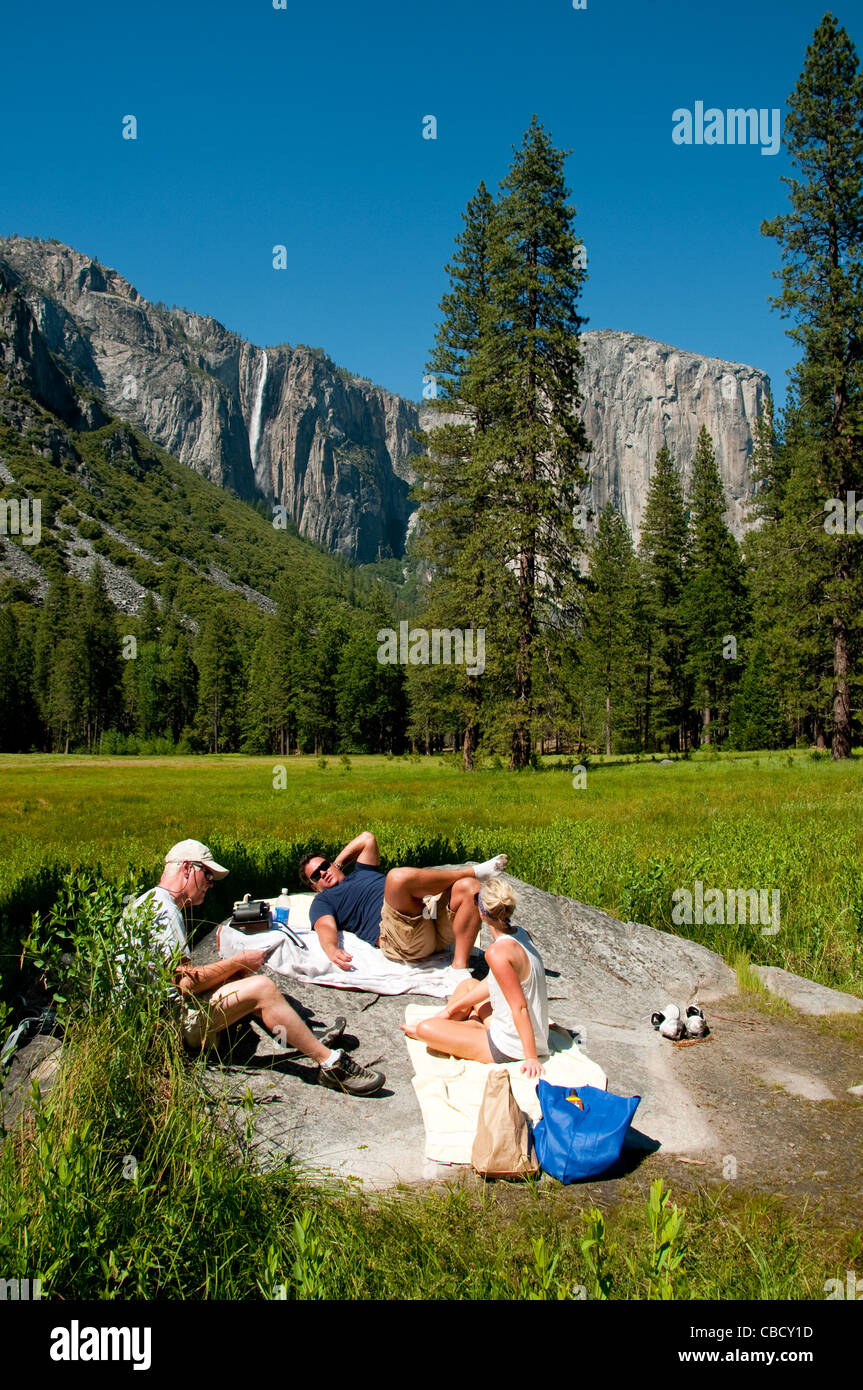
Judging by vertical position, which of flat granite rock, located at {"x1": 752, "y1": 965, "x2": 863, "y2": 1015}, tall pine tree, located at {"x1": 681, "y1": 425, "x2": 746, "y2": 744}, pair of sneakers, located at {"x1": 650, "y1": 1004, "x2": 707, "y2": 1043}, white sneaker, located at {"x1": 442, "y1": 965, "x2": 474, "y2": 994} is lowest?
flat granite rock, located at {"x1": 752, "y1": 965, "x2": 863, "y2": 1015}

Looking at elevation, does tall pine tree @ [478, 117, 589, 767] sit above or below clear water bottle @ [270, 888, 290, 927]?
above

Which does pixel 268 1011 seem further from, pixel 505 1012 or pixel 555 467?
pixel 555 467

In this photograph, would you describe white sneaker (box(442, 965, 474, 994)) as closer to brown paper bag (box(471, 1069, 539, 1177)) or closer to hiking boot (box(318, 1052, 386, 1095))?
hiking boot (box(318, 1052, 386, 1095))

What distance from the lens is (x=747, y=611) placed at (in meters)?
54.9

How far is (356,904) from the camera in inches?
325

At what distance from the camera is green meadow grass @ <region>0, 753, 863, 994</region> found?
9.92 meters

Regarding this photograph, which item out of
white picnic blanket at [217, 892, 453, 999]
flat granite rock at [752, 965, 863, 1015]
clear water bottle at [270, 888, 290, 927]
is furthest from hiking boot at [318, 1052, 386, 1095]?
flat granite rock at [752, 965, 863, 1015]

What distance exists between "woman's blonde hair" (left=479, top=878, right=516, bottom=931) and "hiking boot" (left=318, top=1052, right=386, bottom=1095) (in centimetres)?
131

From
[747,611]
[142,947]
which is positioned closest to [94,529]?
[747,611]

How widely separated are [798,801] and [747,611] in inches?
1585

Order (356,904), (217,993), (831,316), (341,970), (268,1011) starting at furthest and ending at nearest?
(831,316) < (356,904) < (341,970) < (268,1011) < (217,993)

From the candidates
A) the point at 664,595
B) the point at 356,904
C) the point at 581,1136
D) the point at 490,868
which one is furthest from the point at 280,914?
the point at 664,595

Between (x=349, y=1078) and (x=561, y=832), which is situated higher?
(x=561, y=832)

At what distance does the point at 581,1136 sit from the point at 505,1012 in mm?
1296
